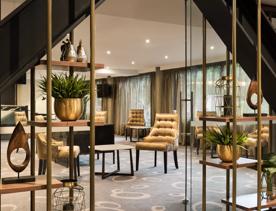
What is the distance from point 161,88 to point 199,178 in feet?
21.8

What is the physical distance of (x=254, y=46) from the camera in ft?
8.68

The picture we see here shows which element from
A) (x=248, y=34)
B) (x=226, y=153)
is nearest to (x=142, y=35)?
(x=248, y=34)

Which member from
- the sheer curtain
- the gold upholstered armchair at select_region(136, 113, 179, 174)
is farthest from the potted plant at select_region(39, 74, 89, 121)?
the sheer curtain

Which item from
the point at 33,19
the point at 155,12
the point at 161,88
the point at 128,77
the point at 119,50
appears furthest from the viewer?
the point at 128,77

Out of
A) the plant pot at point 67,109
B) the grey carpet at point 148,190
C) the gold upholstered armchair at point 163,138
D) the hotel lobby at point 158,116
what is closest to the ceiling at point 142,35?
the hotel lobby at point 158,116

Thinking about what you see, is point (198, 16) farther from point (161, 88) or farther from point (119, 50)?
point (161, 88)

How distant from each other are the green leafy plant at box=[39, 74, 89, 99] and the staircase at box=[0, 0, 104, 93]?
161mm

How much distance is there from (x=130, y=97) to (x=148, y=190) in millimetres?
8166

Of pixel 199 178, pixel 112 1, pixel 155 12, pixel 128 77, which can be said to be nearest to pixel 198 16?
pixel 155 12

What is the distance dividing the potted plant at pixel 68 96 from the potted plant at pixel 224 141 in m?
1.15

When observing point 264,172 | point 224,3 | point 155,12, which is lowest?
point 264,172

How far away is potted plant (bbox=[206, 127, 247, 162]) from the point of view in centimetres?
246

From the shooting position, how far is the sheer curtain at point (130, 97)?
11594 millimetres

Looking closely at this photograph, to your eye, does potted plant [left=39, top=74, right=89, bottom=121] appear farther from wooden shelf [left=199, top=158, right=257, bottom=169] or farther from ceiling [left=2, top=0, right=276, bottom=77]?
ceiling [left=2, top=0, right=276, bottom=77]
